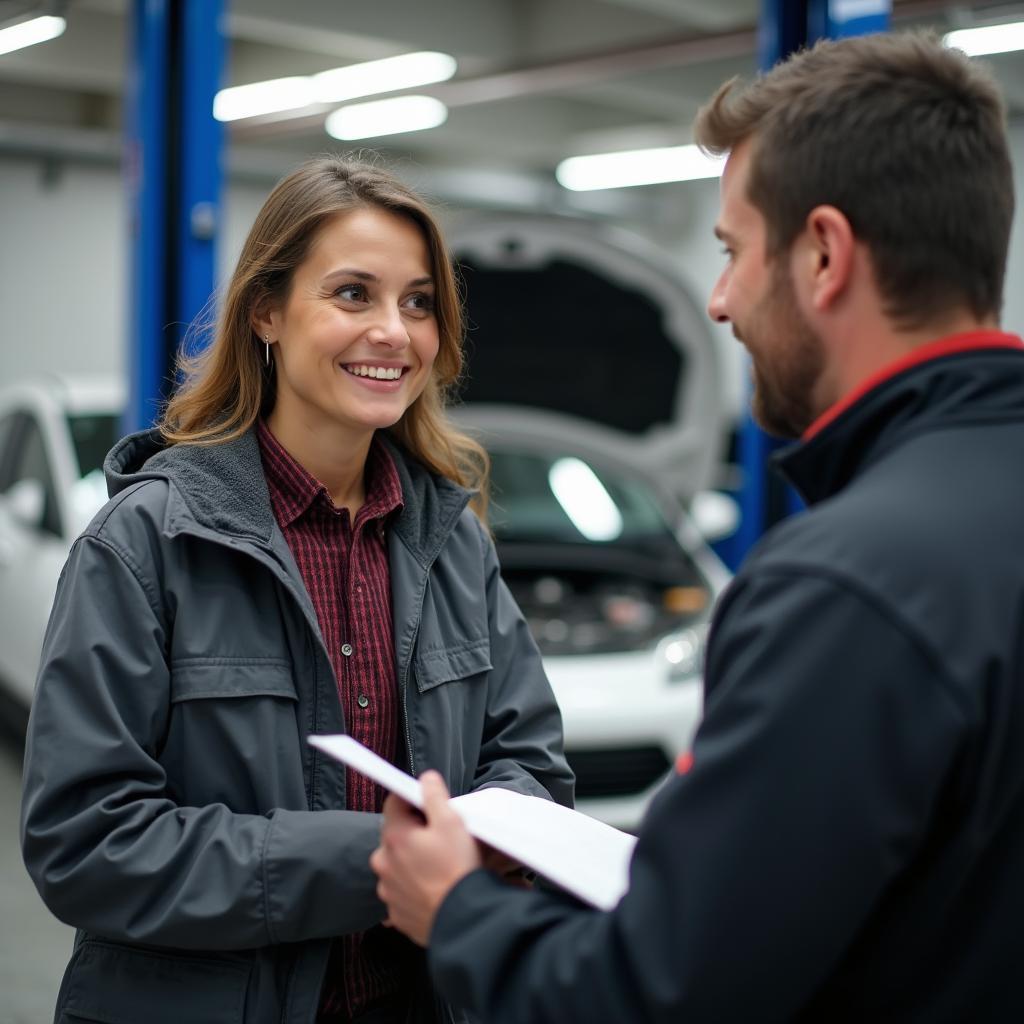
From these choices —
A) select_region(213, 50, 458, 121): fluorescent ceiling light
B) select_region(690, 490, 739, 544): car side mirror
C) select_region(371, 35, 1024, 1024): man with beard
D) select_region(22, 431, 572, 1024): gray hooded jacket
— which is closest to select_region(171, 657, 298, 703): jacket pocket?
select_region(22, 431, 572, 1024): gray hooded jacket

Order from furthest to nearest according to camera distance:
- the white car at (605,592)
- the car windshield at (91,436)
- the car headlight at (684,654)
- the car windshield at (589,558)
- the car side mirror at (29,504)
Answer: the car windshield at (91,436)
the car side mirror at (29,504)
the car windshield at (589,558)
the car headlight at (684,654)
the white car at (605,592)

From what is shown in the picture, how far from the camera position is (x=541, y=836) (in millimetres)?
1169

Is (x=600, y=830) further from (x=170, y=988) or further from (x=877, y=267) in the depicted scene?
(x=877, y=267)

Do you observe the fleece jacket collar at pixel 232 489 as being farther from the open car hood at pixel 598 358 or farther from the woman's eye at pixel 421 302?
the open car hood at pixel 598 358

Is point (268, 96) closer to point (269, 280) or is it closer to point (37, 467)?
point (37, 467)

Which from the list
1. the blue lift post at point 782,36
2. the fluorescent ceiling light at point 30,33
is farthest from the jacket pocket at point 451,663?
the fluorescent ceiling light at point 30,33

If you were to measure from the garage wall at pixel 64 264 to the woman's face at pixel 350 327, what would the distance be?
9.31 metres

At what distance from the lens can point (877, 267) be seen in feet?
3.25

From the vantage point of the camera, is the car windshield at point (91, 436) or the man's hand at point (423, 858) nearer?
the man's hand at point (423, 858)

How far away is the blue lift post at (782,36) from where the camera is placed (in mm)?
3707

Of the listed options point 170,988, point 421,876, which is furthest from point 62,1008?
point 421,876

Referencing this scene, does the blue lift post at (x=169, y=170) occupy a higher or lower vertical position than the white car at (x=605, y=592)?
higher

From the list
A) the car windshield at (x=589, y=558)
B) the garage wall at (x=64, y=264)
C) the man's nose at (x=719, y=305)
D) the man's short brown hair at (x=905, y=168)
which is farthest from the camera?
the garage wall at (x=64, y=264)

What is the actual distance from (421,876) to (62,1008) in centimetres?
59
